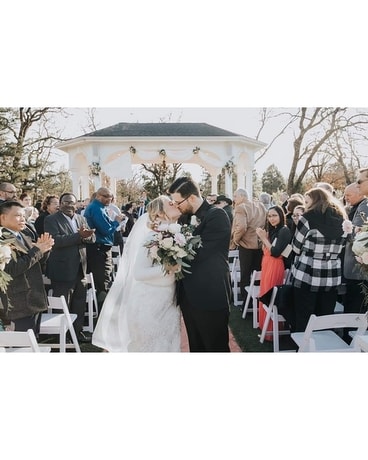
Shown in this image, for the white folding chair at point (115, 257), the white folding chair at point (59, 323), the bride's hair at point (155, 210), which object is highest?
the bride's hair at point (155, 210)

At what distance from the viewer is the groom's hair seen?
3960 mm

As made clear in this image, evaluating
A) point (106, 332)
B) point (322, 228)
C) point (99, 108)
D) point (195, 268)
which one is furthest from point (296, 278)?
point (99, 108)

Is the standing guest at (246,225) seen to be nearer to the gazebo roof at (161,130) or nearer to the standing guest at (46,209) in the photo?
the gazebo roof at (161,130)

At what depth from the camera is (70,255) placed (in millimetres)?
4355

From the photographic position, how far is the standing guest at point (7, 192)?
4.14 meters

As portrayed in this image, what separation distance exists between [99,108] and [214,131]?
109cm

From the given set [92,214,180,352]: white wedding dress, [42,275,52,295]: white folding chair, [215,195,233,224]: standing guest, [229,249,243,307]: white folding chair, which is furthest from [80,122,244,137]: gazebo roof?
[42,275,52,295]: white folding chair

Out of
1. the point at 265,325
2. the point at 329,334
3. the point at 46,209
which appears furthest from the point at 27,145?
the point at 329,334

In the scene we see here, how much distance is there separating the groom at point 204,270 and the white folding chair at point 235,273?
127mm

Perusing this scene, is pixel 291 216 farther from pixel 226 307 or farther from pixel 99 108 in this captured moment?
pixel 99 108

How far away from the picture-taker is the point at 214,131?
4285mm

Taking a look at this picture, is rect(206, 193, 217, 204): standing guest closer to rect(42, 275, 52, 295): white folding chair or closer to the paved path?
the paved path

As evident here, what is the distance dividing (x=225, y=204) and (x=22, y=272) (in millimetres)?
1959

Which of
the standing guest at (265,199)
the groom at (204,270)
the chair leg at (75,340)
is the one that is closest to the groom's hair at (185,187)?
the groom at (204,270)
